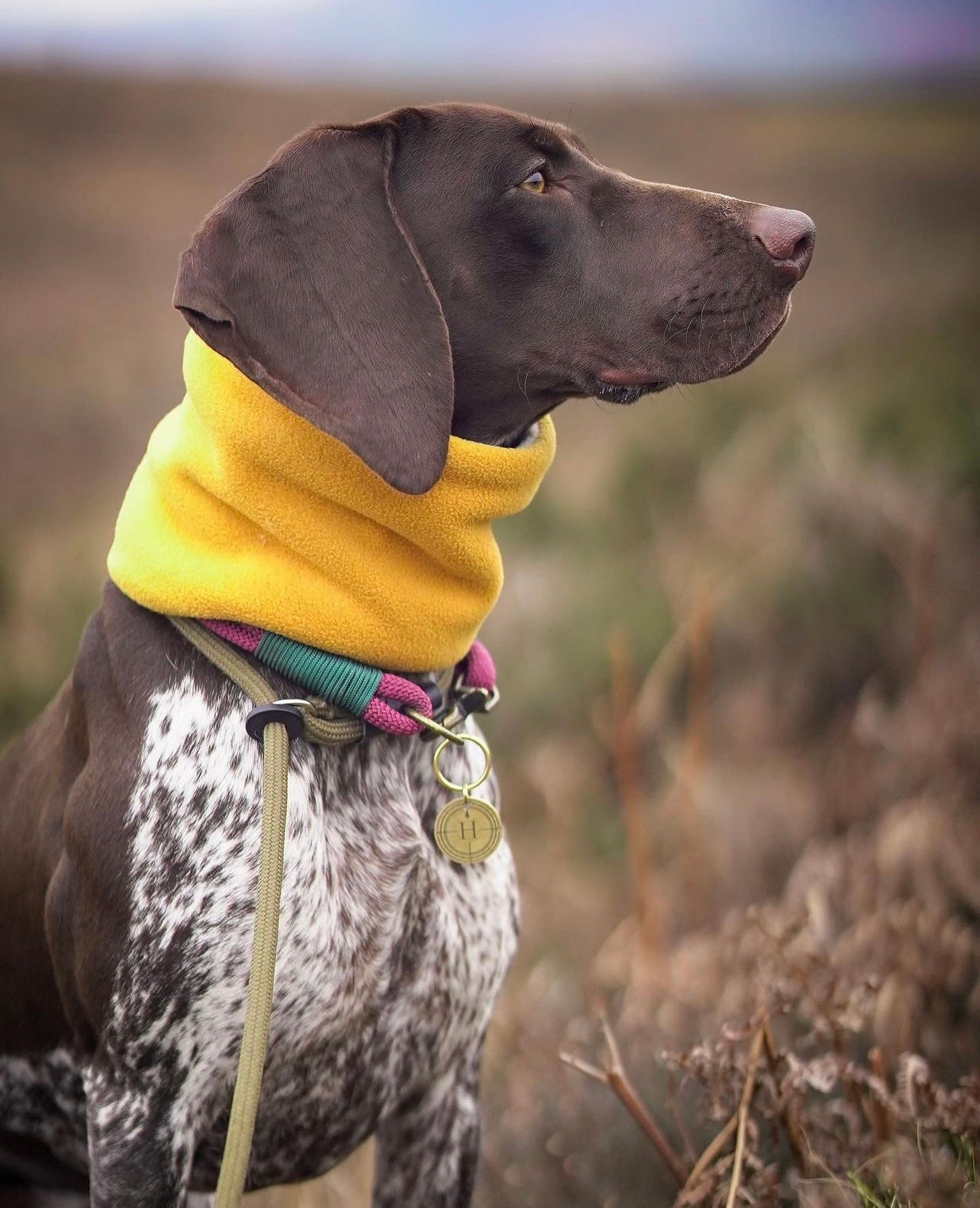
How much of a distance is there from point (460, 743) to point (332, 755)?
9.0 inches

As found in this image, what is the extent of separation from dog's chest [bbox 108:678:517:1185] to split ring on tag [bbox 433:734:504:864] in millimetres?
43

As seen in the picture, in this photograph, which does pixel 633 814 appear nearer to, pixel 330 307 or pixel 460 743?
pixel 460 743

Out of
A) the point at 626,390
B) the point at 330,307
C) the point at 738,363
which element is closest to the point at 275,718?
the point at 330,307

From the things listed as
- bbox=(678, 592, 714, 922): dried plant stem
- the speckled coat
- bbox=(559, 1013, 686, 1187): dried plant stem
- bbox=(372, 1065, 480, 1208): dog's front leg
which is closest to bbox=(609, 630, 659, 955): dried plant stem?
bbox=(678, 592, 714, 922): dried plant stem

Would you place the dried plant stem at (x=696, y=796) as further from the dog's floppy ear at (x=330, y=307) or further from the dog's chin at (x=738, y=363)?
the dog's floppy ear at (x=330, y=307)

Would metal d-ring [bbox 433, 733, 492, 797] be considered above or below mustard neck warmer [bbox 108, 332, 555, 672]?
below

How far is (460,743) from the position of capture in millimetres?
2236

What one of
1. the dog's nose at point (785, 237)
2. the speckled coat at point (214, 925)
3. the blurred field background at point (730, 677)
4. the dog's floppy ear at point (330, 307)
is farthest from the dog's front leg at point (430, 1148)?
the dog's nose at point (785, 237)

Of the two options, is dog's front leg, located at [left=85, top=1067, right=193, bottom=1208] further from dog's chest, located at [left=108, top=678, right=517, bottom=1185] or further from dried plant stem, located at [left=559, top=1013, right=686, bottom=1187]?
dried plant stem, located at [left=559, top=1013, right=686, bottom=1187]

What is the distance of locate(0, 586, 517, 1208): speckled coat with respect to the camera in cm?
202

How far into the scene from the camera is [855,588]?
5.45m

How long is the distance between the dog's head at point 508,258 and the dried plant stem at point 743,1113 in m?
1.23

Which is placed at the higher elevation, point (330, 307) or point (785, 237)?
point (785, 237)

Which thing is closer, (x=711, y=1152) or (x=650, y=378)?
(x=650, y=378)
